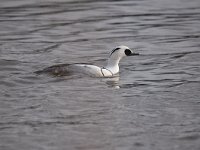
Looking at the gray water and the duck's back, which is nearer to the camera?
the gray water

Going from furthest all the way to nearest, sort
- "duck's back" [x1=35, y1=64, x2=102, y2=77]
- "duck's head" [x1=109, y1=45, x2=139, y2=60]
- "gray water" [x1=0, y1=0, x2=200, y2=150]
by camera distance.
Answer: "duck's head" [x1=109, y1=45, x2=139, y2=60], "duck's back" [x1=35, y1=64, x2=102, y2=77], "gray water" [x1=0, y1=0, x2=200, y2=150]

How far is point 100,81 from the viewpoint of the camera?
1656 cm

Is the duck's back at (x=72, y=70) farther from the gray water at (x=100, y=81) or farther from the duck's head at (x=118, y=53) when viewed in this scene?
the duck's head at (x=118, y=53)

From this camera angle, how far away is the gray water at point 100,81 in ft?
40.2

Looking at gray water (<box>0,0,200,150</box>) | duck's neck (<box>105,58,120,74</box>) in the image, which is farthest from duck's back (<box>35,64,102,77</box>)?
duck's neck (<box>105,58,120,74</box>)

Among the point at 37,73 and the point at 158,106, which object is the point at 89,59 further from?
the point at 158,106

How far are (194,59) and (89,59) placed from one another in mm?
2741

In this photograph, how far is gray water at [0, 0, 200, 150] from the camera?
Answer: 40.2 feet

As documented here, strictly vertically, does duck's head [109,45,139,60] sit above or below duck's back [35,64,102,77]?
above

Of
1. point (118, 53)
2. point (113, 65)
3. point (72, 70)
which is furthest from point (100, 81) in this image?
point (118, 53)

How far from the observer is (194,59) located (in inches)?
739

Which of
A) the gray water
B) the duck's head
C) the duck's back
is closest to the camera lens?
the gray water

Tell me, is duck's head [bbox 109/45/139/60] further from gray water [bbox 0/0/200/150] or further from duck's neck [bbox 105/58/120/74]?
gray water [bbox 0/0/200/150]

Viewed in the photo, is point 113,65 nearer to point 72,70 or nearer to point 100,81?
point 100,81
